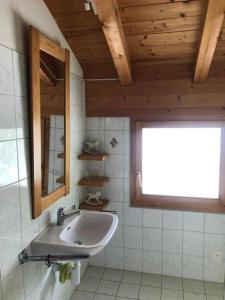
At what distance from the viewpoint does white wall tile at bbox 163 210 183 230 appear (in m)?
2.56

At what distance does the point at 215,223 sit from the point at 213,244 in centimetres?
21

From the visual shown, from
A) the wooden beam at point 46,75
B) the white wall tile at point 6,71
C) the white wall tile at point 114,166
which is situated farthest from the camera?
the white wall tile at point 114,166

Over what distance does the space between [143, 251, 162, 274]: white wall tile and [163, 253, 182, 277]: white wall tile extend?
0.05m

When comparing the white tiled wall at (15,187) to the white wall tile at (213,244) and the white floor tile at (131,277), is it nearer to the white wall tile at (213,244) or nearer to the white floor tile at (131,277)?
the white floor tile at (131,277)

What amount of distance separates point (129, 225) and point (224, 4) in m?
2.07

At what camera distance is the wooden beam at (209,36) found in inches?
60.4

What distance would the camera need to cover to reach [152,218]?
262 cm

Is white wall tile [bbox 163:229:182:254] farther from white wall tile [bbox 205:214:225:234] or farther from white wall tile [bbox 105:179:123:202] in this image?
white wall tile [bbox 105:179:123:202]

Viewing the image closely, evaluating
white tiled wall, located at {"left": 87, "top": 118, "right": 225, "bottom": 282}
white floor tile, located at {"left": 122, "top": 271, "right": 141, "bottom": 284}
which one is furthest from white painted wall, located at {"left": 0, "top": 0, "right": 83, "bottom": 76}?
white floor tile, located at {"left": 122, "top": 271, "right": 141, "bottom": 284}

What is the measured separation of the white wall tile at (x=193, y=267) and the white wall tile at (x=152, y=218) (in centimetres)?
42

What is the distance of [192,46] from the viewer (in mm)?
2111

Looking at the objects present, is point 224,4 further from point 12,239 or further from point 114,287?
point 114,287

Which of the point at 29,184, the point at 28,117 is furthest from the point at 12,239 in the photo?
the point at 28,117

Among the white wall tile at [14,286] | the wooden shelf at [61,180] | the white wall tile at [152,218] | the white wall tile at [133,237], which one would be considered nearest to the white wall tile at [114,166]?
the white wall tile at [152,218]
